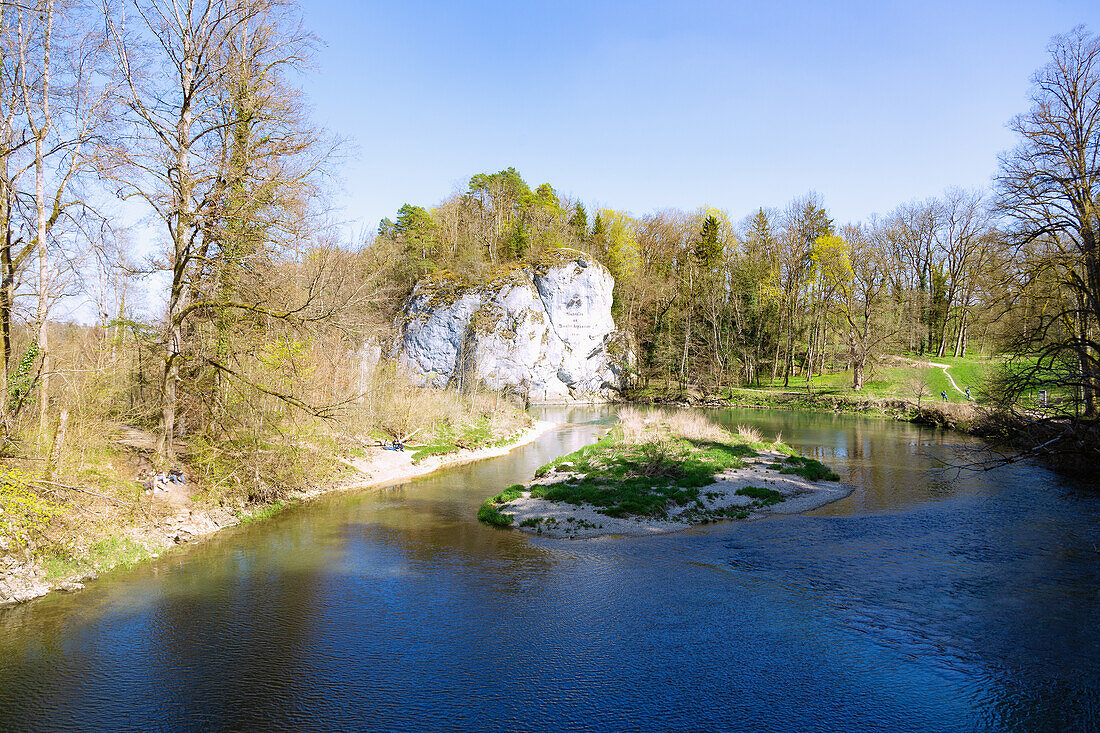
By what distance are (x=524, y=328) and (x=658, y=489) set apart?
118 feet

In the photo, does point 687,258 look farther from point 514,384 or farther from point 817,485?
point 817,485

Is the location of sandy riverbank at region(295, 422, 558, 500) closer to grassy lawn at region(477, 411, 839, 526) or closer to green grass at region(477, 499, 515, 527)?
grassy lawn at region(477, 411, 839, 526)

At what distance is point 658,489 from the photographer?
1778 cm

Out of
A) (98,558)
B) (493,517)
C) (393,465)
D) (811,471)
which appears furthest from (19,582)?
(811,471)

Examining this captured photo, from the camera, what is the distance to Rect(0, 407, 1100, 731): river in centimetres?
751

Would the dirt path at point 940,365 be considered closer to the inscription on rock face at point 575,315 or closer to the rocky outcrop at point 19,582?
the inscription on rock face at point 575,315

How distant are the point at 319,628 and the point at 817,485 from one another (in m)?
16.6

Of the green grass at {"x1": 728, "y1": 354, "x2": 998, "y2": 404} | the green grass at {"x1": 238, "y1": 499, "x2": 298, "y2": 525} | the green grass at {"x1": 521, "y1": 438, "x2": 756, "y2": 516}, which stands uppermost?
the green grass at {"x1": 728, "y1": 354, "x2": 998, "y2": 404}

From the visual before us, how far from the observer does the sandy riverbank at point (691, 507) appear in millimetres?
15229

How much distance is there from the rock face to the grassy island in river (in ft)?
91.9

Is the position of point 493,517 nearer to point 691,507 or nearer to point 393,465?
point 691,507

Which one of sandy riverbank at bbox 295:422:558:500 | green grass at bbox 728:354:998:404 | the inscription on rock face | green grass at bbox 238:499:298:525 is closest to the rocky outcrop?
green grass at bbox 238:499:298:525

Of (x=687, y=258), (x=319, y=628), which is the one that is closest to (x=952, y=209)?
(x=687, y=258)

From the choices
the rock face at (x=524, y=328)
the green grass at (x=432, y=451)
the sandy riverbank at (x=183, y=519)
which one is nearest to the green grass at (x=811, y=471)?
the sandy riverbank at (x=183, y=519)
